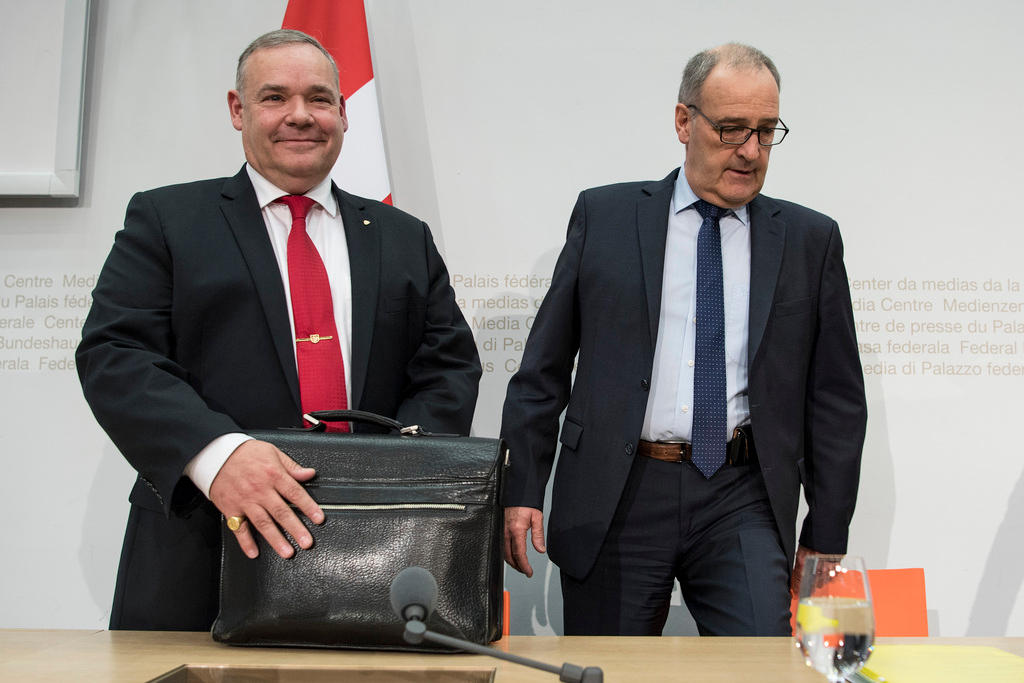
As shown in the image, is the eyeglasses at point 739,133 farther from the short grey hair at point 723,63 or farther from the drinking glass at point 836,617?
the drinking glass at point 836,617

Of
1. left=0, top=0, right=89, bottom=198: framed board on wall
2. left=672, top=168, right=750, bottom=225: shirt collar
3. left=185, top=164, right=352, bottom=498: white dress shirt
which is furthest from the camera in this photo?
left=0, top=0, right=89, bottom=198: framed board on wall

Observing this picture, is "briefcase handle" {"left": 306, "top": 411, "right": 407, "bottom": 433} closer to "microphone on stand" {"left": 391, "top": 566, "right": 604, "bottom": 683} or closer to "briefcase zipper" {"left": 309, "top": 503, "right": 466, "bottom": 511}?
"briefcase zipper" {"left": 309, "top": 503, "right": 466, "bottom": 511}

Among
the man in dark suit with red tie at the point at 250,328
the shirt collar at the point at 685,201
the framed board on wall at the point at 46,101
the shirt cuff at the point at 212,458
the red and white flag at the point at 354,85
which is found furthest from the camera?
the framed board on wall at the point at 46,101

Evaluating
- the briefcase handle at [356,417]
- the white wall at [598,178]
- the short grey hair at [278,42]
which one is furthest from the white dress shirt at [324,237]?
the white wall at [598,178]

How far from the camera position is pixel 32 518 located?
3451 millimetres

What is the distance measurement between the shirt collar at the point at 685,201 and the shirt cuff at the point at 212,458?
1.38 m

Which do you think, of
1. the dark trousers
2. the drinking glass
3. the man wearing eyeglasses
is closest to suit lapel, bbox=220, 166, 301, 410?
the man wearing eyeglasses

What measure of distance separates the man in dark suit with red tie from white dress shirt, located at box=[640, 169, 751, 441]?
0.49 meters

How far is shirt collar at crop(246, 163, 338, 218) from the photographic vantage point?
230 cm

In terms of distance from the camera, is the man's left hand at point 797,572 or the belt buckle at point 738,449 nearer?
the belt buckle at point 738,449

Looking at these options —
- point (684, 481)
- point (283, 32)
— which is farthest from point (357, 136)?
point (684, 481)

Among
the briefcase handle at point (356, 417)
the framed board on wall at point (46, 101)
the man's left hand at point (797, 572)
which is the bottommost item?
the man's left hand at point (797, 572)

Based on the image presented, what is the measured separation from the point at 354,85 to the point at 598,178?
35.9 inches

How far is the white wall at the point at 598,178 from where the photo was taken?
11.4 feet
